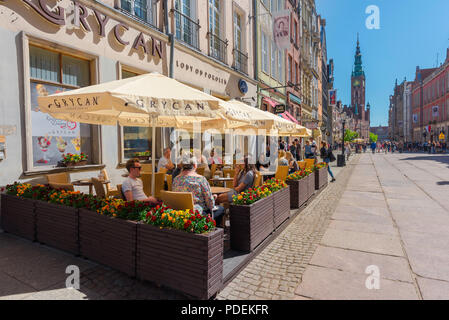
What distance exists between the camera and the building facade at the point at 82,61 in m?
5.89

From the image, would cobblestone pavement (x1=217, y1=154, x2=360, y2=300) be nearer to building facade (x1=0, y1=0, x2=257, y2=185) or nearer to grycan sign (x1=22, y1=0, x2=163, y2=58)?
building facade (x1=0, y1=0, x2=257, y2=185)

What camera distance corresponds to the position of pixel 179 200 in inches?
147

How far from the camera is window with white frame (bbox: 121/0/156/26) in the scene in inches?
349

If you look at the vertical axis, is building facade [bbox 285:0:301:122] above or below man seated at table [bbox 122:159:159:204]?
above

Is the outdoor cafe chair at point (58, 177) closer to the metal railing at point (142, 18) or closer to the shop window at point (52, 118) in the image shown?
the shop window at point (52, 118)

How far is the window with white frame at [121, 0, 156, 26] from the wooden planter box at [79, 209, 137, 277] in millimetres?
7394

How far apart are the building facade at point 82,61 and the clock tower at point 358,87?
143m

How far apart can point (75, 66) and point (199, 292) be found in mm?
6999

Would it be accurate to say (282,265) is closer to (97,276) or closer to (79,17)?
(97,276)

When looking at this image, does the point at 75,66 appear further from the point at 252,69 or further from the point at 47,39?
the point at 252,69

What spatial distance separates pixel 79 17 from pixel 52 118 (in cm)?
259

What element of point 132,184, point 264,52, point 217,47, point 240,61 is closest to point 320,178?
point 132,184

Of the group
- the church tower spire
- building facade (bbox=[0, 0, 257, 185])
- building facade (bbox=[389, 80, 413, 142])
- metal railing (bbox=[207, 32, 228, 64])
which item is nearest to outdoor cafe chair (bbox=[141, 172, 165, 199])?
building facade (bbox=[0, 0, 257, 185])

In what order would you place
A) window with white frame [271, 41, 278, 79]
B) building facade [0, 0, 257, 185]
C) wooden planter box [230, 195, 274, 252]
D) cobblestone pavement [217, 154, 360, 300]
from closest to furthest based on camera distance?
cobblestone pavement [217, 154, 360, 300], wooden planter box [230, 195, 274, 252], building facade [0, 0, 257, 185], window with white frame [271, 41, 278, 79]
